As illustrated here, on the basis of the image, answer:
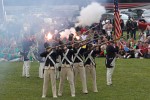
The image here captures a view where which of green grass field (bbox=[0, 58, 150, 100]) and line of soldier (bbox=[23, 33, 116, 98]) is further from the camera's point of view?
green grass field (bbox=[0, 58, 150, 100])

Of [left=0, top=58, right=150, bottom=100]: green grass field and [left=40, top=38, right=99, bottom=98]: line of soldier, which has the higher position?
[left=40, top=38, right=99, bottom=98]: line of soldier

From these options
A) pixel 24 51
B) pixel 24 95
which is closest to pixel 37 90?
pixel 24 95

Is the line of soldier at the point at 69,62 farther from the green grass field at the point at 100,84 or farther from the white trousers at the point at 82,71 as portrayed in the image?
the green grass field at the point at 100,84

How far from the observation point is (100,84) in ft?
80.1

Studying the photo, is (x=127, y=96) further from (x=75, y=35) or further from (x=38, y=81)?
(x=38, y=81)

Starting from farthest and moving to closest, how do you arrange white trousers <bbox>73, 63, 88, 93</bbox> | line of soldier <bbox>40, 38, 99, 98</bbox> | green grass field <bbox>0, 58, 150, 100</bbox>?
1. white trousers <bbox>73, 63, 88, 93</bbox>
2. green grass field <bbox>0, 58, 150, 100</bbox>
3. line of soldier <bbox>40, 38, 99, 98</bbox>

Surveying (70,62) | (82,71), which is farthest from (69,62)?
(82,71)

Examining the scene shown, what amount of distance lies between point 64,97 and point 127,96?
2665 mm

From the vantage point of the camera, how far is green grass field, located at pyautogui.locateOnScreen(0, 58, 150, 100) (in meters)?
21.2

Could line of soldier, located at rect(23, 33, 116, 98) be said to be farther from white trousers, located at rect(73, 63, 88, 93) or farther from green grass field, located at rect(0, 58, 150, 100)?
green grass field, located at rect(0, 58, 150, 100)

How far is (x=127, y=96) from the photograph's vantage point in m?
21.2

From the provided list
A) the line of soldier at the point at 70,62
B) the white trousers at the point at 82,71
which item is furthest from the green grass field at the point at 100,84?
the line of soldier at the point at 70,62

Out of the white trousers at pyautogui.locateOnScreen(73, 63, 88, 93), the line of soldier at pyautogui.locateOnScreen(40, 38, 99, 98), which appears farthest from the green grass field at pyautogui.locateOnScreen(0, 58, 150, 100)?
the line of soldier at pyautogui.locateOnScreen(40, 38, 99, 98)

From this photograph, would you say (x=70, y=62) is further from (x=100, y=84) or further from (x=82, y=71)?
(x=100, y=84)
